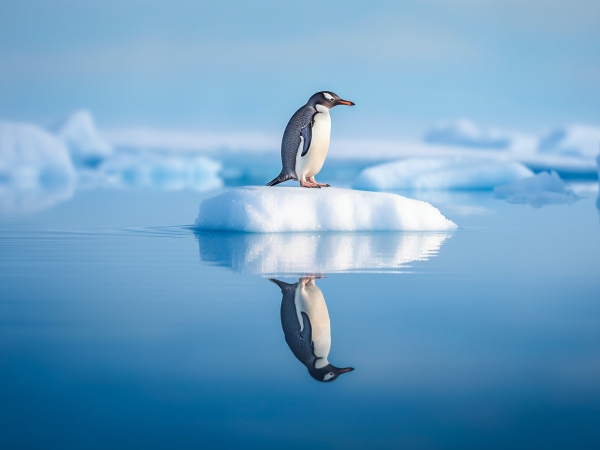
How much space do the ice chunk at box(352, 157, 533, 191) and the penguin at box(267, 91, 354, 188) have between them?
12.9 meters

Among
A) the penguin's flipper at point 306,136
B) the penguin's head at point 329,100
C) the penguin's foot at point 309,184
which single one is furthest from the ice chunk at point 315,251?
the penguin's head at point 329,100

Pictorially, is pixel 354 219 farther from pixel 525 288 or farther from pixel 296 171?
pixel 525 288

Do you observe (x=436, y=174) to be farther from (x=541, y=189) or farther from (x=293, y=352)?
(x=293, y=352)

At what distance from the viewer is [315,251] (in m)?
5.13

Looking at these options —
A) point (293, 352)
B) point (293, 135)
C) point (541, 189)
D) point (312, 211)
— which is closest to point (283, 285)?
point (293, 352)

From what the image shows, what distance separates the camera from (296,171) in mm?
6844

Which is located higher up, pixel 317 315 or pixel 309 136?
pixel 309 136

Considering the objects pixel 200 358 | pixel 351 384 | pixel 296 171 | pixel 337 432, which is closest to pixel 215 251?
pixel 296 171

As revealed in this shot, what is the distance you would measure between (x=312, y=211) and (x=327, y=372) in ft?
13.5

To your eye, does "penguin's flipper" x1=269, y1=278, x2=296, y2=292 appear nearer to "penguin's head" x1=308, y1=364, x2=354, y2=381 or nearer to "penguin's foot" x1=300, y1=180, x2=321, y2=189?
"penguin's head" x1=308, y1=364, x2=354, y2=381

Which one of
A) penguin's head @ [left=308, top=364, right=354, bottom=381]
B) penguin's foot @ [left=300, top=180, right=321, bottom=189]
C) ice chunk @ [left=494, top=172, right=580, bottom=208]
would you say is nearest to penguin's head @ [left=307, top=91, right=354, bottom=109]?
penguin's foot @ [left=300, top=180, right=321, bottom=189]

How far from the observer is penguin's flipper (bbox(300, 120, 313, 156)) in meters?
6.61

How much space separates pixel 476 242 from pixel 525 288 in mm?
2250

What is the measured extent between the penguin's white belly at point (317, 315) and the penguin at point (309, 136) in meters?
3.14
